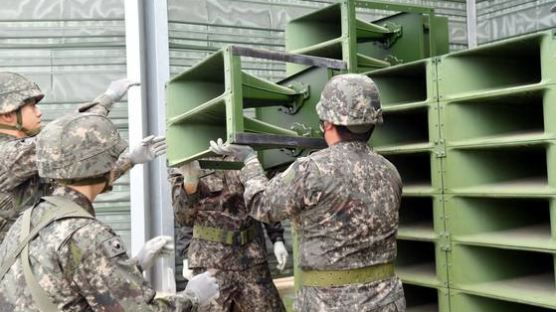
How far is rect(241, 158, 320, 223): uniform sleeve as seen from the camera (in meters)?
2.68

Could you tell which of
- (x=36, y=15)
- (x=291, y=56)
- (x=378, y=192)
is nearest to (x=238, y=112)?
(x=291, y=56)

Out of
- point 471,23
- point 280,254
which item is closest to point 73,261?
point 280,254

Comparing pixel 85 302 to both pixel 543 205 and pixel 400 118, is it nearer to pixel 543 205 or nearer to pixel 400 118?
pixel 400 118

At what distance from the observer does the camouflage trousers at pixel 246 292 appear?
3.77 metres

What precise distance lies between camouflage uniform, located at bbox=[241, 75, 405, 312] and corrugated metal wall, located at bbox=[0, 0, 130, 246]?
6.87 feet

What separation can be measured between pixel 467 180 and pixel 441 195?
0.15 meters

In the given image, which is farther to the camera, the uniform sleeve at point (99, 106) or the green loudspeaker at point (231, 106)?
the uniform sleeve at point (99, 106)

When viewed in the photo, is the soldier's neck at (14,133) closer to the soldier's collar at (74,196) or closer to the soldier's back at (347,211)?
the soldier's collar at (74,196)

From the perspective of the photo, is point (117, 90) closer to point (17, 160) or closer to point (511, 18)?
point (17, 160)

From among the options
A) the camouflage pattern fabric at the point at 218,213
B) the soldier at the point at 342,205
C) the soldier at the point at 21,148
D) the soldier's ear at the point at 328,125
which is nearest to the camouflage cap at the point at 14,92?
the soldier at the point at 21,148

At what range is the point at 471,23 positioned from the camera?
635cm

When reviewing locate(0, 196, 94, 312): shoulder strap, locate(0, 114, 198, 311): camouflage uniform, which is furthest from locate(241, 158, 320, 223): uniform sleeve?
locate(0, 196, 94, 312): shoulder strap

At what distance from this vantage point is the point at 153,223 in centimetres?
455

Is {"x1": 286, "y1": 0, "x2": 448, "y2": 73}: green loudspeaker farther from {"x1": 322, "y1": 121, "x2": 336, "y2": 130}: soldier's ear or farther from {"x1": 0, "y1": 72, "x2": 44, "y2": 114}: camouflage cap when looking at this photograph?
{"x1": 0, "y1": 72, "x2": 44, "y2": 114}: camouflage cap
